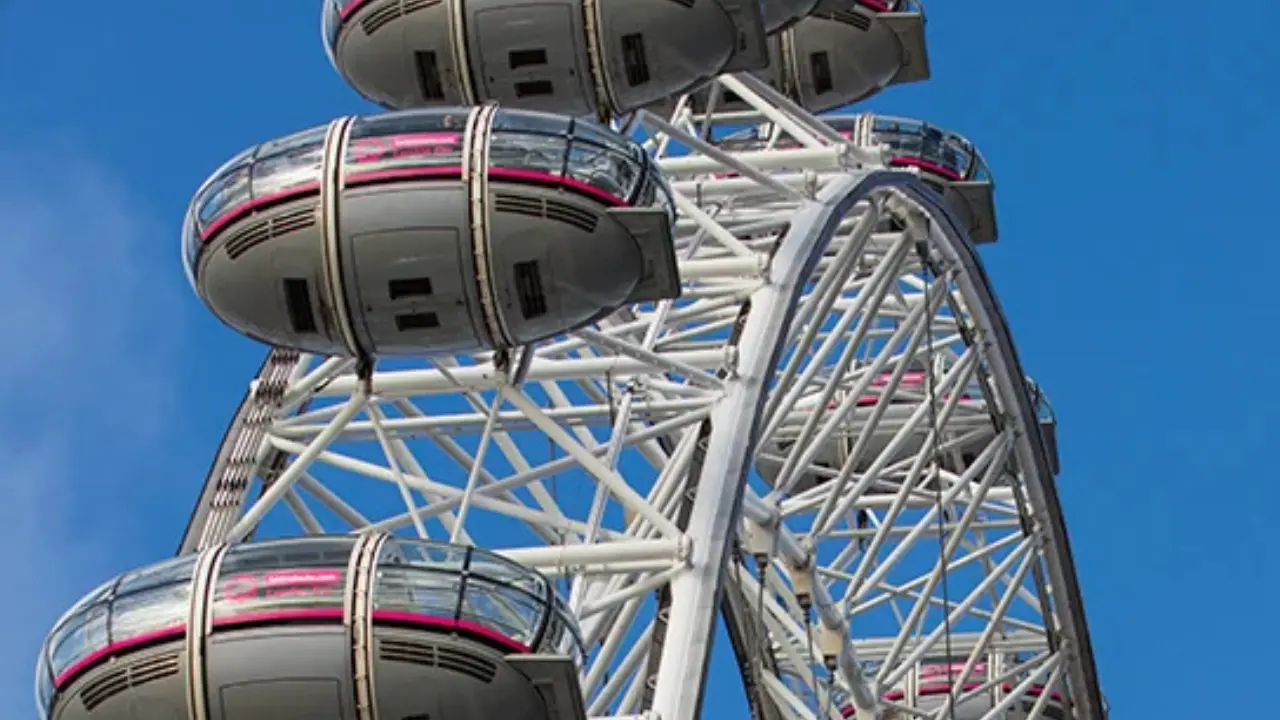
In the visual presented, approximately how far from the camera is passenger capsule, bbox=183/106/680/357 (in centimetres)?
4050

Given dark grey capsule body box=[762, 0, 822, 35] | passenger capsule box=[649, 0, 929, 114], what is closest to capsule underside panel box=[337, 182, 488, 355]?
dark grey capsule body box=[762, 0, 822, 35]

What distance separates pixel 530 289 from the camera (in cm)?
4075

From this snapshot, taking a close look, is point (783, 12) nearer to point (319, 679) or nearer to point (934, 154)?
point (934, 154)

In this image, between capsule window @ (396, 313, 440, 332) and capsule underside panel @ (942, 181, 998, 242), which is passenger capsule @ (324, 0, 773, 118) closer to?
capsule window @ (396, 313, 440, 332)

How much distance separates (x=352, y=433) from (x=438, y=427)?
0.91 meters

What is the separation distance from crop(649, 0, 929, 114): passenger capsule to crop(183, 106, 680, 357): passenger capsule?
12052 mm

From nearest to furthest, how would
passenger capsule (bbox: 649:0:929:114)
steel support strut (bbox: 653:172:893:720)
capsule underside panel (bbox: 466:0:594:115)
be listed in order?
steel support strut (bbox: 653:172:893:720), capsule underside panel (bbox: 466:0:594:115), passenger capsule (bbox: 649:0:929:114)

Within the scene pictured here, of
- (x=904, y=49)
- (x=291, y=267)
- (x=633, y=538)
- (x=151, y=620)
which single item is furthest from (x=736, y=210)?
(x=151, y=620)

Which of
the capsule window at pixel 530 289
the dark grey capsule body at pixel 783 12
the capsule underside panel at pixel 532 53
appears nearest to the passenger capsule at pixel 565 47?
the capsule underside panel at pixel 532 53

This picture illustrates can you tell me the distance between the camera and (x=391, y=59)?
45719 mm

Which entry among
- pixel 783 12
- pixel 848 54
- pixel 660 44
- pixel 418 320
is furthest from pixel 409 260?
pixel 848 54

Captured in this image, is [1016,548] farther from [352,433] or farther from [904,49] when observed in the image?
[352,433]

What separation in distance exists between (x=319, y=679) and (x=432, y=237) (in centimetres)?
486

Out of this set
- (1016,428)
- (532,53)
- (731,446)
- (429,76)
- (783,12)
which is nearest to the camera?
(731,446)
